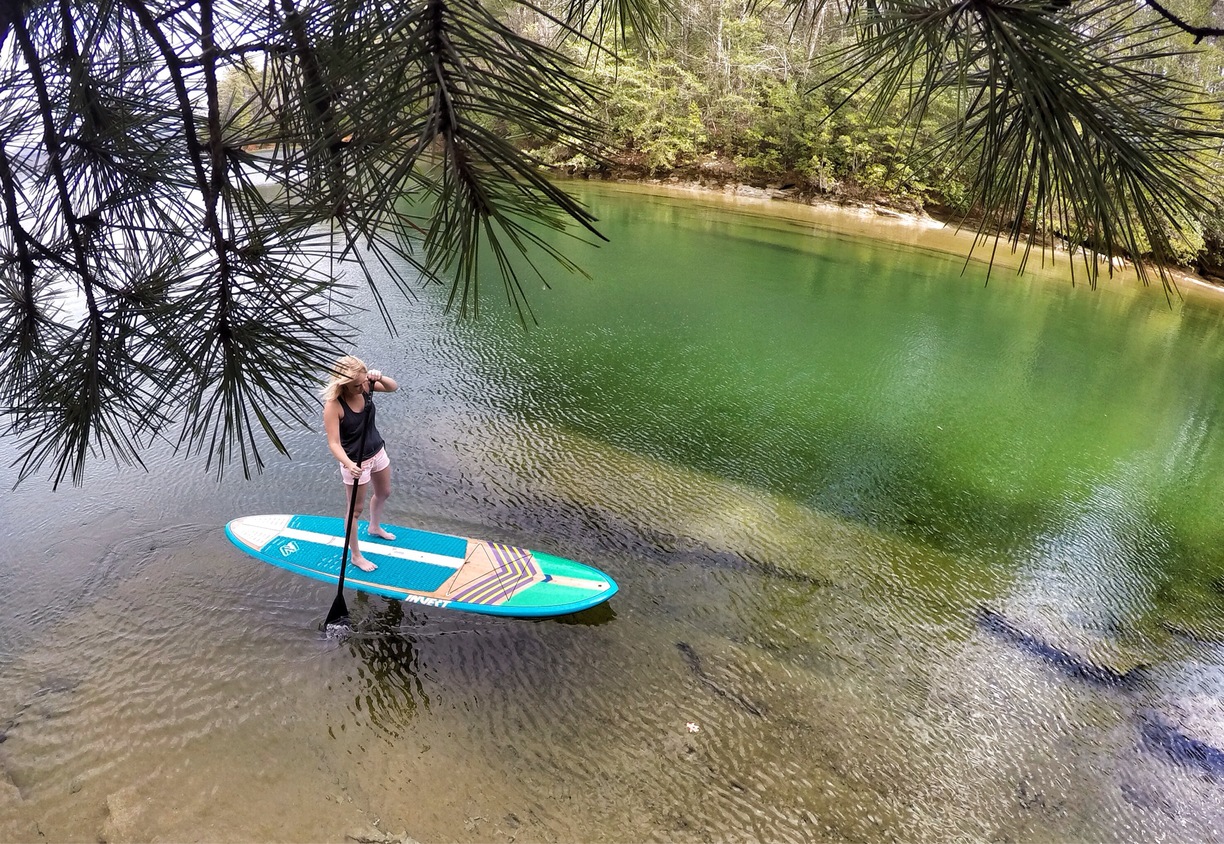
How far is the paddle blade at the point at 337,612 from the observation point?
3152 millimetres

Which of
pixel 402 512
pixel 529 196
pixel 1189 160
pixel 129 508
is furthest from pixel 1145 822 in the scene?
pixel 129 508

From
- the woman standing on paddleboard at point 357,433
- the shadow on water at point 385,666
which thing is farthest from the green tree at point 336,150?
the shadow on water at point 385,666

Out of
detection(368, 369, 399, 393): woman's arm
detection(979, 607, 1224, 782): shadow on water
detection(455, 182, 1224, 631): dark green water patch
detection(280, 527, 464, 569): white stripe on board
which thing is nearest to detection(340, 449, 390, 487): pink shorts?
detection(368, 369, 399, 393): woman's arm

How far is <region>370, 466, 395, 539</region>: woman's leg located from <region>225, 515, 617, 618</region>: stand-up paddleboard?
50mm

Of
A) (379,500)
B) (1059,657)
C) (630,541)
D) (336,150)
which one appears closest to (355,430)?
(379,500)

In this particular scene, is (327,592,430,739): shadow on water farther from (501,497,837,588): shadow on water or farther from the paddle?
(501,497,837,588): shadow on water

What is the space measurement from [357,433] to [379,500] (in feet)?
2.01

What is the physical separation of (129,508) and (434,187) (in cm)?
427

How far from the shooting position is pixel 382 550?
143 inches

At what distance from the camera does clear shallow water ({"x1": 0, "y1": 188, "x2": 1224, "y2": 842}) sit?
2.55 m

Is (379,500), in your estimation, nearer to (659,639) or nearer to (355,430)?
(355,430)

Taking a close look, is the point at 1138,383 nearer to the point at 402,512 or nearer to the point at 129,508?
the point at 402,512

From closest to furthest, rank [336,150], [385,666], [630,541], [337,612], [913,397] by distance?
[336,150]
[385,666]
[337,612]
[630,541]
[913,397]

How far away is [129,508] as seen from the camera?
3.93 meters
